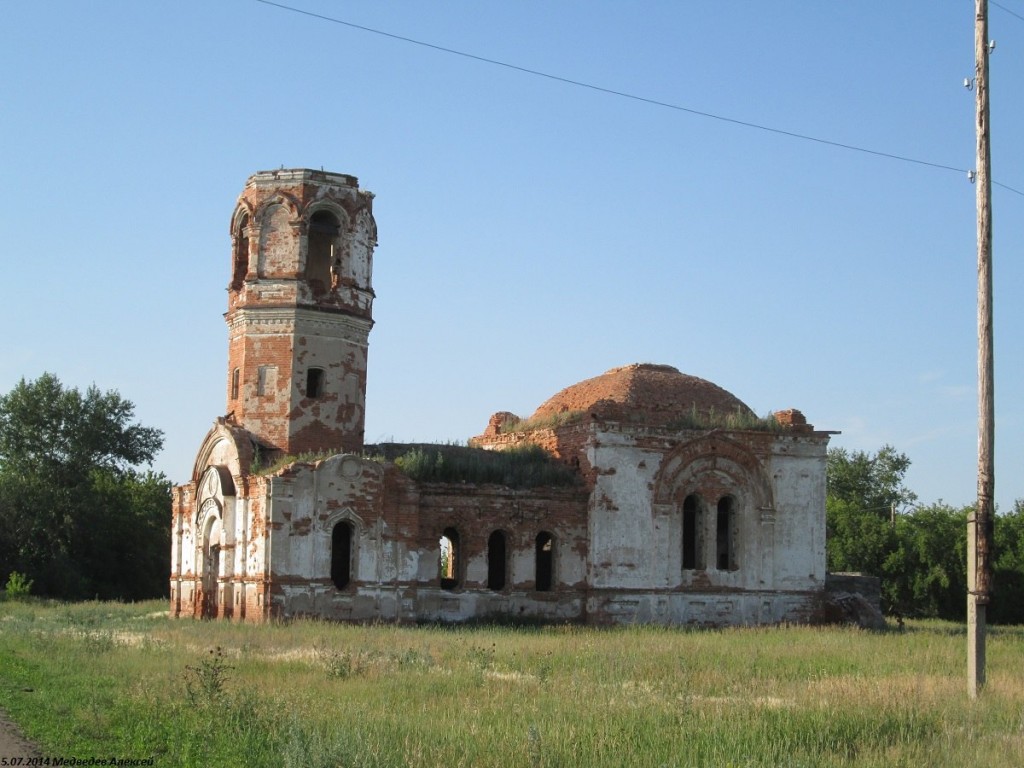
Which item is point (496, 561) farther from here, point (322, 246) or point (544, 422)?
point (322, 246)

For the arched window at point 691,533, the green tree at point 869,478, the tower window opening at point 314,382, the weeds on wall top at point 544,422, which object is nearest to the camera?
the tower window opening at point 314,382

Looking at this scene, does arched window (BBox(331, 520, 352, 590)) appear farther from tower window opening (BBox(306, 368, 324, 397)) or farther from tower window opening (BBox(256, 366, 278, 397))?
tower window opening (BBox(256, 366, 278, 397))

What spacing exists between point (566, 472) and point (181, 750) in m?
18.9

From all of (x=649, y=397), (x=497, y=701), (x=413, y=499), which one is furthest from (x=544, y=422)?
(x=497, y=701)

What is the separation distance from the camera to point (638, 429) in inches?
1132

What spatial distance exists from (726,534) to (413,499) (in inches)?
327

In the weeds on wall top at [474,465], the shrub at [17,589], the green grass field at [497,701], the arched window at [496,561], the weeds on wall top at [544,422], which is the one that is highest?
the weeds on wall top at [544,422]

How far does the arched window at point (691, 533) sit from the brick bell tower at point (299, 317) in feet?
26.3

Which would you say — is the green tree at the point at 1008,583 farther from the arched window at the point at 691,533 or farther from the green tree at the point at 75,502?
the green tree at the point at 75,502

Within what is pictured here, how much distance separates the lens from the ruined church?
2597 centimetres

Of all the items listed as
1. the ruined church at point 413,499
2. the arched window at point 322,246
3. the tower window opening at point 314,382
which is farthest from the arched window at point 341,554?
the arched window at point 322,246

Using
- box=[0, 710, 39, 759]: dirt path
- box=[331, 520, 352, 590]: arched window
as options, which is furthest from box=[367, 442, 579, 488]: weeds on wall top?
box=[0, 710, 39, 759]: dirt path

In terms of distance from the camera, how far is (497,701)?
13336 millimetres

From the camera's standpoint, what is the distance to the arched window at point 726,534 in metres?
29.9
